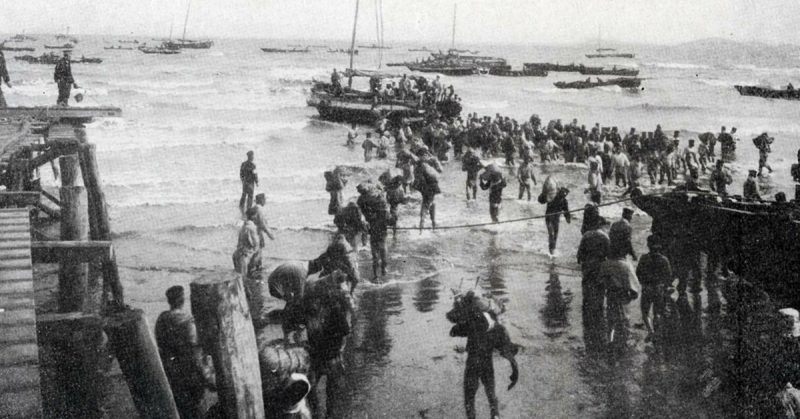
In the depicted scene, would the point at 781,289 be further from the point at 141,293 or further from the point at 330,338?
the point at 141,293

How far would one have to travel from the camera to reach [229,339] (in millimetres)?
3863

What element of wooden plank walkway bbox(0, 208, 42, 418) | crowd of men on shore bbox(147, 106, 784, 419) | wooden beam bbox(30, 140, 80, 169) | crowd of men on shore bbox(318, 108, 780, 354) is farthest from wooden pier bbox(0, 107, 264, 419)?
crowd of men on shore bbox(318, 108, 780, 354)

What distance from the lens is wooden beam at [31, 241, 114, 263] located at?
586 centimetres

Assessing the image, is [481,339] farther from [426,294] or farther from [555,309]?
[426,294]

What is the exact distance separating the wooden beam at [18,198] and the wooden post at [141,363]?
4015mm

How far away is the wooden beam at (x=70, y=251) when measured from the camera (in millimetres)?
5857

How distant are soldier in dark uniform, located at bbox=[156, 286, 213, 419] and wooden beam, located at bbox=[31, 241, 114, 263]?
1067mm

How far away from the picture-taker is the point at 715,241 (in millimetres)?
9508

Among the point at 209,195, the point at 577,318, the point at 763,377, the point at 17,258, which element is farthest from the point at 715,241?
the point at 209,195

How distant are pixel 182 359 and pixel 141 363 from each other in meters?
1.47

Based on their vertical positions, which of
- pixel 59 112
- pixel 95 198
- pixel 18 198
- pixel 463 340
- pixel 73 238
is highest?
pixel 59 112

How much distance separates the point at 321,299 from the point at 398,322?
284 cm

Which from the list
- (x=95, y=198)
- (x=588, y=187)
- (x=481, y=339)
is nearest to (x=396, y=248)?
(x=588, y=187)

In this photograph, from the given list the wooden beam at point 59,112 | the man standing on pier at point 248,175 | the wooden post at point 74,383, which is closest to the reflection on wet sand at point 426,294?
the wooden post at point 74,383
